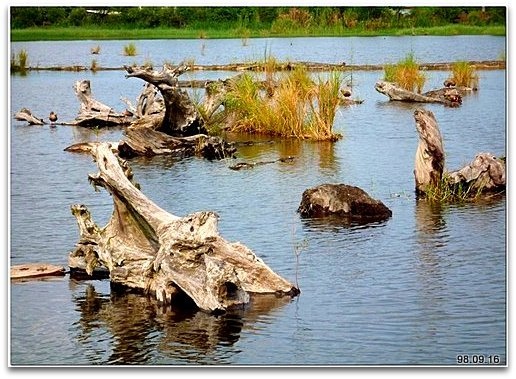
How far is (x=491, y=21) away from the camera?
1012 centimetres

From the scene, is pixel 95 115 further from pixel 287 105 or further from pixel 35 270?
pixel 35 270

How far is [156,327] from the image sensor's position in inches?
347

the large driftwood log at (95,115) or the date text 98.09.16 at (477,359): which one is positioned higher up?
the large driftwood log at (95,115)

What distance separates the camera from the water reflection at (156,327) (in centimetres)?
832

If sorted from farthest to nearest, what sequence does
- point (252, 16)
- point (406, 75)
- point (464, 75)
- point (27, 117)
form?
point (406, 75) < point (464, 75) < point (27, 117) < point (252, 16)

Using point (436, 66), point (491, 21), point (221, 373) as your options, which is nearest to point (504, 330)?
point (221, 373)

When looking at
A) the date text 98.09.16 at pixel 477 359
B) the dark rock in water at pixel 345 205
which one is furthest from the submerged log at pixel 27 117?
the date text 98.09.16 at pixel 477 359

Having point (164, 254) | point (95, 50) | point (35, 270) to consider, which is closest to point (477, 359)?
point (164, 254)

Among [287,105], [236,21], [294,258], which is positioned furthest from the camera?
[287,105]

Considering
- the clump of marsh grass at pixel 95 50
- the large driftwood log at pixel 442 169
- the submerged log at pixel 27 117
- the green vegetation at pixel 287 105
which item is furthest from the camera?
the submerged log at pixel 27 117

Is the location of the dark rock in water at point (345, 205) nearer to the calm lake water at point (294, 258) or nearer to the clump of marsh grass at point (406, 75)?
the calm lake water at point (294, 258)

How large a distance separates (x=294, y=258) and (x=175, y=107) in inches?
264

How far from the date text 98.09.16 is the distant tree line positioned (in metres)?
2.81

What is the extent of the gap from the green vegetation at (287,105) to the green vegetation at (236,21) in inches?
161
